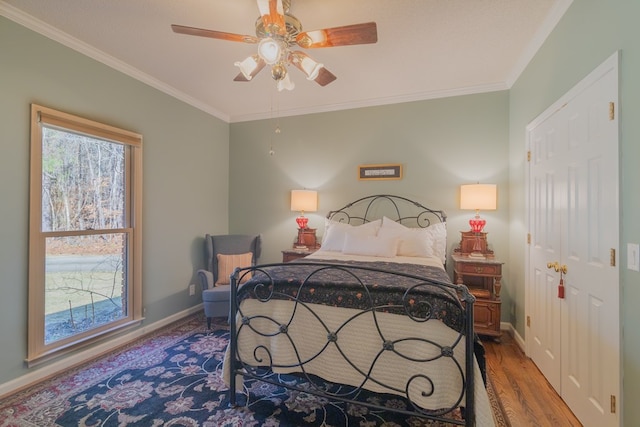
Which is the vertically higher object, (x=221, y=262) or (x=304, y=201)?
(x=304, y=201)

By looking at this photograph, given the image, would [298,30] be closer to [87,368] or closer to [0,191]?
[0,191]

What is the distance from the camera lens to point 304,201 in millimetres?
3734

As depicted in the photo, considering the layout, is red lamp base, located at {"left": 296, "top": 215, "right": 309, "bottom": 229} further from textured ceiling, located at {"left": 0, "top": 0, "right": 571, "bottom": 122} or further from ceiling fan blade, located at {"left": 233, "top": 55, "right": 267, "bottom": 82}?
ceiling fan blade, located at {"left": 233, "top": 55, "right": 267, "bottom": 82}

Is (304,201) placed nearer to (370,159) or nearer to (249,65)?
(370,159)

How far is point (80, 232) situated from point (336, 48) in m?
2.87

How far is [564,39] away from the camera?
195 cm

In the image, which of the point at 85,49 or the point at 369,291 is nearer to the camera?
the point at 369,291

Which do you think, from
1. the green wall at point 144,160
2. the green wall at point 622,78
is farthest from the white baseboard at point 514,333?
the green wall at point 144,160

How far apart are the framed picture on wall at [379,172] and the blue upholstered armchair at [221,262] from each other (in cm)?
171

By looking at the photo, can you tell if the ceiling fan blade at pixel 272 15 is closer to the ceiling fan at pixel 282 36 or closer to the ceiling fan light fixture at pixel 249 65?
the ceiling fan at pixel 282 36

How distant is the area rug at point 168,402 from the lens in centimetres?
176

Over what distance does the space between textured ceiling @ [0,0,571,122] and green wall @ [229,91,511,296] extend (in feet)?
0.94

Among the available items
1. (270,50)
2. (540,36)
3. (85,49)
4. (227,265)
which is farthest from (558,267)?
(85,49)

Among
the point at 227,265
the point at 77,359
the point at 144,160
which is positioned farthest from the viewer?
the point at 227,265
